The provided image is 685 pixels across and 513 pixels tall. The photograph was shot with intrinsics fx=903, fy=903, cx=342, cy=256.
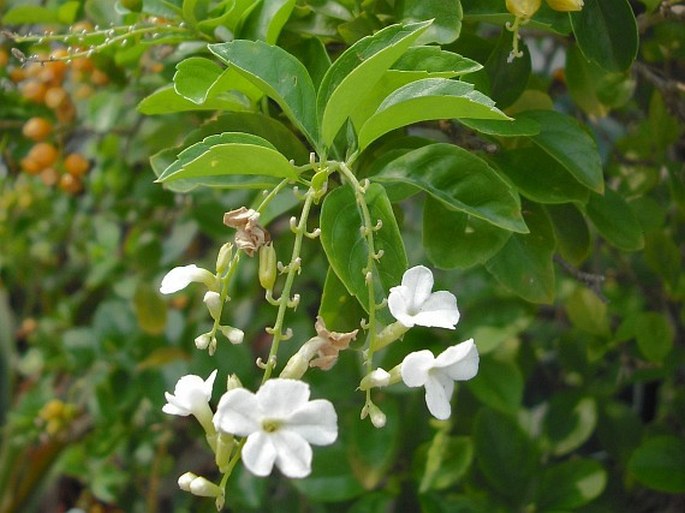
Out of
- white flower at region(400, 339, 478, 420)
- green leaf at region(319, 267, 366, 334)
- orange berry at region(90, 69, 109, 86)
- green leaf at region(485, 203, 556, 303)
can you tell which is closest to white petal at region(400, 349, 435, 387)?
white flower at region(400, 339, 478, 420)

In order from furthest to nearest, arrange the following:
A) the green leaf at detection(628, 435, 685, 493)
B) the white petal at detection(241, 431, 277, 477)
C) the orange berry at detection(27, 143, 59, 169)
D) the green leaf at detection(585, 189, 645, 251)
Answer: the orange berry at detection(27, 143, 59, 169) < the green leaf at detection(628, 435, 685, 493) < the green leaf at detection(585, 189, 645, 251) < the white petal at detection(241, 431, 277, 477)

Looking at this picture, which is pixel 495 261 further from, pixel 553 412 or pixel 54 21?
pixel 54 21

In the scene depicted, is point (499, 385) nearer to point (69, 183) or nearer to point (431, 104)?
point (431, 104)

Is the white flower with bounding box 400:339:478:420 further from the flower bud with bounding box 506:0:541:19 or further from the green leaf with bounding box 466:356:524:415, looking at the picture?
the green leaf with bounding box 466:356:524:415

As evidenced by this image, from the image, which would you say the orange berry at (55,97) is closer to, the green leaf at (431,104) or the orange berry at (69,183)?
→ the orange berry at (69,183)

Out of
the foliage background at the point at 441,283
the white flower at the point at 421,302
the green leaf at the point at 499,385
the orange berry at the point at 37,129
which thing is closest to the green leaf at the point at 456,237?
the foliage background at the point at 441,283

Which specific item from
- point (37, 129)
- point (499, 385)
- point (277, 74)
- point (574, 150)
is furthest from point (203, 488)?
point (37, 129)

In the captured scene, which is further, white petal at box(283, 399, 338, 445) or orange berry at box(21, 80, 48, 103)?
orange berry at box(21, 80, 48, 103)
